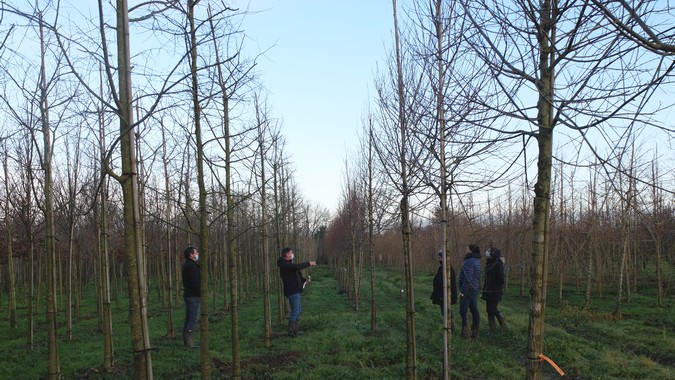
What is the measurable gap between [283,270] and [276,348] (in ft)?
4.89

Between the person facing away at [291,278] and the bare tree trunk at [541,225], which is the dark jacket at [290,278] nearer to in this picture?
the person facing away at [291,278]

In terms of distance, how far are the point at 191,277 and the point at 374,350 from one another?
3397 millimetres

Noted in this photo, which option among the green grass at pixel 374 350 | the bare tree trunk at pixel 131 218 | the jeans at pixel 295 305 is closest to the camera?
the bare tree trunk at pixel 131 218

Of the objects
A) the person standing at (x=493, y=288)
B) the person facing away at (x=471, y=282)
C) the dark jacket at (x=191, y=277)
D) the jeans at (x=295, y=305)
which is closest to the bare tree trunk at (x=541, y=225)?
the person facing away at (x=471, y=282)

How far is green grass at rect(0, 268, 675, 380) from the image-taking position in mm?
7150

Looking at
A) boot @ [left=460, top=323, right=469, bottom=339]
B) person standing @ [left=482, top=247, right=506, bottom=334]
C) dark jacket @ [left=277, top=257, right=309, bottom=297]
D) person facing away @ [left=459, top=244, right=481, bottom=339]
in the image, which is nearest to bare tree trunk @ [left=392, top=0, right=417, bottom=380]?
person facing away @ [left=459, top=244, right=481, bottom=339]

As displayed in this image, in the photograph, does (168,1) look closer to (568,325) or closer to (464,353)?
(464,353)

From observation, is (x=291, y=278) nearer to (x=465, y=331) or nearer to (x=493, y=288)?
(x=465, y=331)

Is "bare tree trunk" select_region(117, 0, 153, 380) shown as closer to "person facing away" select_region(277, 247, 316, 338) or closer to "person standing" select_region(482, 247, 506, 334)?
"person facing away" select_region(277, 247, 316, 338)

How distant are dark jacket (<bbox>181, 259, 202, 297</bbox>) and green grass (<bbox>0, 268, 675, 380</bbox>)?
991mm

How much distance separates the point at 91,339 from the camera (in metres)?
11.0

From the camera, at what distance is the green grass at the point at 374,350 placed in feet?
23.5

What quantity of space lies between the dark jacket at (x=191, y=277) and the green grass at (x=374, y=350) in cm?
99

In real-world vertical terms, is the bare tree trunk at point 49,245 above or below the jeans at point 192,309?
above
